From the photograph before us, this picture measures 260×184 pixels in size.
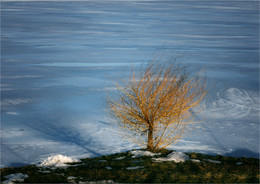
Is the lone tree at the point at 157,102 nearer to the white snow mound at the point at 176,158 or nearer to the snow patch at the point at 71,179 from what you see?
the white snow mound at the point at 176,158

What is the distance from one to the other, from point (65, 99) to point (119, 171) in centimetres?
1626

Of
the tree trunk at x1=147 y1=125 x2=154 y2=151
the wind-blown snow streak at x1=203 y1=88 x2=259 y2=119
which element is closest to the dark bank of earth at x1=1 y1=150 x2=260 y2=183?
the tree trunk at x1=147 y1=125 x2=154 y2=151

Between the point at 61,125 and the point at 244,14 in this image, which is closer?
the point at 61,125

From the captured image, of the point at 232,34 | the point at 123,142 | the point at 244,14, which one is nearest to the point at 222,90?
the point at 123,142

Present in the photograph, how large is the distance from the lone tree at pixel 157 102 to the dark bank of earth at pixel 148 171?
0.91 m

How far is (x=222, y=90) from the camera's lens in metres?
29.8

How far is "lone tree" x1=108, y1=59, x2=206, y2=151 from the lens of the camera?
14.5 metres

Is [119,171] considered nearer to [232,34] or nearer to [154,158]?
[154,158]

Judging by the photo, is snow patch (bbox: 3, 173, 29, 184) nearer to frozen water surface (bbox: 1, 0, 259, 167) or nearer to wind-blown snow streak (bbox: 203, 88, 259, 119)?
frozen water surface (bbox: 1, 0, 259, 167)

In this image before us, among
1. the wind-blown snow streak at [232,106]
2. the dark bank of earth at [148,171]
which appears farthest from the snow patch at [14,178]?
the wind-blown snow streak at [232,106]

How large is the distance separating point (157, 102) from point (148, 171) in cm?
319

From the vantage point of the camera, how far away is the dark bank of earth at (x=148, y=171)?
1128cm

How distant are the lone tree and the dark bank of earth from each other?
91cm

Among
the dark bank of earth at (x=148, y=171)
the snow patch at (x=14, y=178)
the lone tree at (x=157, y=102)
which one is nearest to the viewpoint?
the snow patch at (x=14, y=178)
